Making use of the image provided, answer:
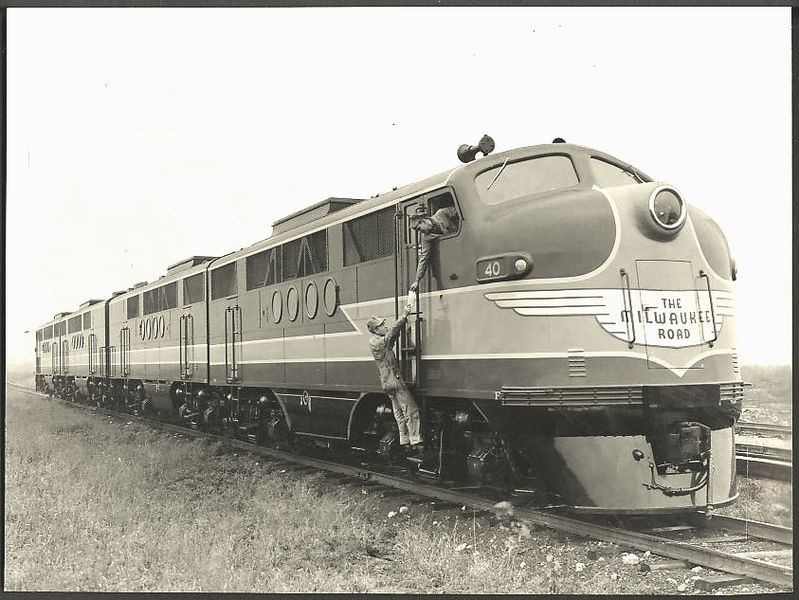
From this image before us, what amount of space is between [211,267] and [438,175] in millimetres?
7548

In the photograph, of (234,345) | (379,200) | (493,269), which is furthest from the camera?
(234,345)

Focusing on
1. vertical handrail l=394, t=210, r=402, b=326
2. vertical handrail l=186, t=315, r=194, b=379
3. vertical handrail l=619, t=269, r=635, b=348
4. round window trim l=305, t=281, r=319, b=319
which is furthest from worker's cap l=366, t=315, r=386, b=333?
vertical handrail l=186, t=315, r=194, b=379

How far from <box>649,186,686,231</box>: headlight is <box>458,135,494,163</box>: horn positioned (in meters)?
1.95

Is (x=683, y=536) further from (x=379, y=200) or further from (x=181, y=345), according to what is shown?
(x=181, y=345)

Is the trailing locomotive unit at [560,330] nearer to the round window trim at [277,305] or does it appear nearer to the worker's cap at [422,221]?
the worker's cap at [422,221]

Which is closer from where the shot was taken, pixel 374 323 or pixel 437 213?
pixel 437 213

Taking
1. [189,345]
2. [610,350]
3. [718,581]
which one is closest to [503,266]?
[610,350]

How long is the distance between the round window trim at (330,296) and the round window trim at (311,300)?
23 centimetres

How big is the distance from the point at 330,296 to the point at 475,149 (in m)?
2.78

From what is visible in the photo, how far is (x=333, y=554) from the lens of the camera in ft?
25.6

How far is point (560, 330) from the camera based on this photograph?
23.6 ft

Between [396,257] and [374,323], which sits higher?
[396,257]

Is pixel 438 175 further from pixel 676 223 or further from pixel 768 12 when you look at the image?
pixel 768 12

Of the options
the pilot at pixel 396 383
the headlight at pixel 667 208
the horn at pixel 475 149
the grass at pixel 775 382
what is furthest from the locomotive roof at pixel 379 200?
the grass at pixel 775 382
